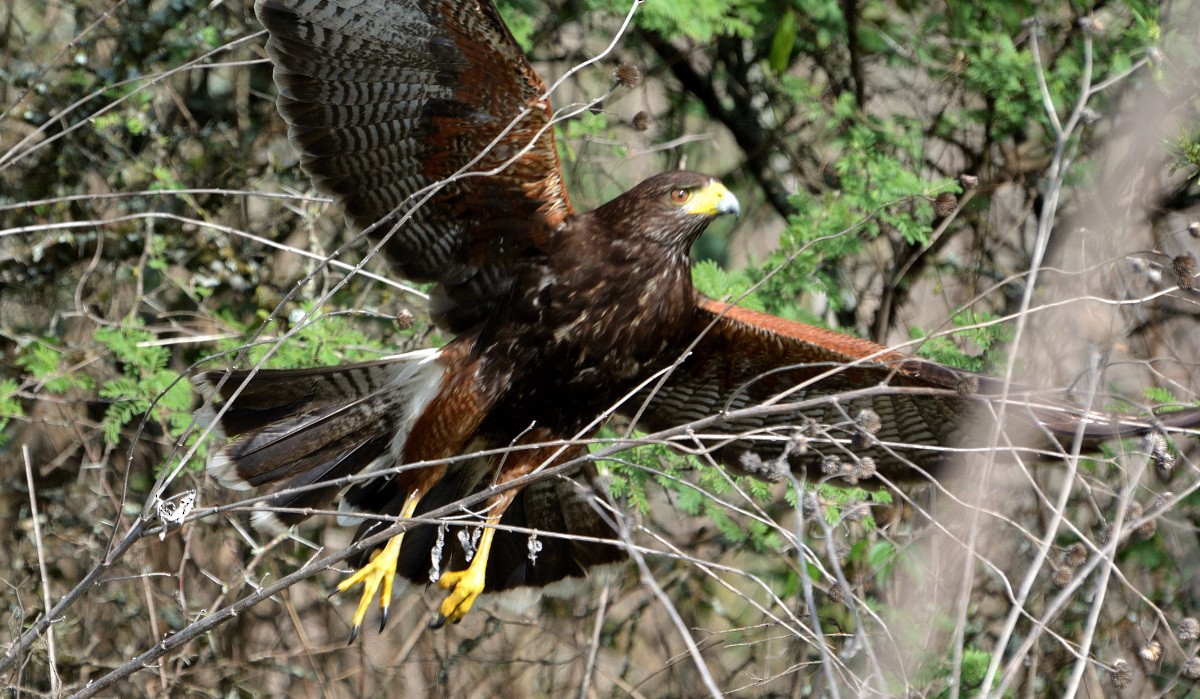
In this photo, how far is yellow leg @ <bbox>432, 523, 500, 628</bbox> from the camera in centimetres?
400

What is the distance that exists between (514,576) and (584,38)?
103 inches

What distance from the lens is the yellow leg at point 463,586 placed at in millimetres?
4000

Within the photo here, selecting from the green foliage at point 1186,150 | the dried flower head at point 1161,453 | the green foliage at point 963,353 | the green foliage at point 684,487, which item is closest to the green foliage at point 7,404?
the green foliage at point 684,487

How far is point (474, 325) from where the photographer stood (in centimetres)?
408

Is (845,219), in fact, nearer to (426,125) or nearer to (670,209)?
(670,209)

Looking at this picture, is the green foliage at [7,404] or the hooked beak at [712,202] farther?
the green foliage at [7,404]

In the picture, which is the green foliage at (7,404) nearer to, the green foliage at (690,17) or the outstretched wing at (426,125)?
the outstretched wing at (426,125)

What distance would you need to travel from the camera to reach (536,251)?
3.90 meters

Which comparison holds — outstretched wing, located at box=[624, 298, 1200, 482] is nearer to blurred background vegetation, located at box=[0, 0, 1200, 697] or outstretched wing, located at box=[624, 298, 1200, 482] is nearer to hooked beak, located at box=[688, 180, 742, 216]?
blurred background vegetation, located at box=[0, 0, 1200, 697]

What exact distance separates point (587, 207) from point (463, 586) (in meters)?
2.35

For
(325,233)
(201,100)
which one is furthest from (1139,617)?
(201,100)

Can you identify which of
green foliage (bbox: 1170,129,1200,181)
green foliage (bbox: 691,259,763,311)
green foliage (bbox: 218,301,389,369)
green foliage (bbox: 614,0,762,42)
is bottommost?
green foliage (bbox: 691,259,763,311)

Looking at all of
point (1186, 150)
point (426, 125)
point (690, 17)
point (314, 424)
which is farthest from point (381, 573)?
point (1186, 150)

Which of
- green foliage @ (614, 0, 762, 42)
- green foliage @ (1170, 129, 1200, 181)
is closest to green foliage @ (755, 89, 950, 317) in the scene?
green foliage @ (614, 0, 762, 42)
